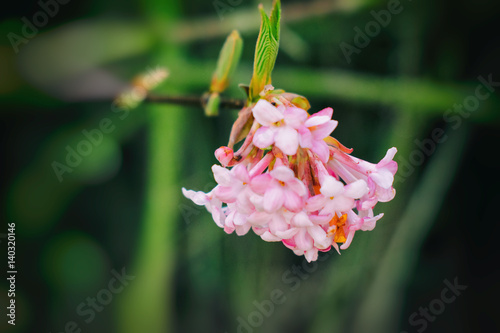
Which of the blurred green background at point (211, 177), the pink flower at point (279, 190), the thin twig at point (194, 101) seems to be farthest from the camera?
the blurred green background at point (211, 177)

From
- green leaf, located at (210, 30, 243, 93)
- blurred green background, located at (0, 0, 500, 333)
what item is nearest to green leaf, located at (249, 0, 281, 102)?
green leaf, located at (210, 30, 243, 93)

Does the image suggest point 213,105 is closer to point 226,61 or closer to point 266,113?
point 226,61

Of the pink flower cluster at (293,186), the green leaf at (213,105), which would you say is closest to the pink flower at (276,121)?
the pink flower cluster at (293,186)

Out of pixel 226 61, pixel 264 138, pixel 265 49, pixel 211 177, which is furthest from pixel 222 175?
pixel 211 177

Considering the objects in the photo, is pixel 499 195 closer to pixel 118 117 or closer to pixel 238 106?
pixel 238 106

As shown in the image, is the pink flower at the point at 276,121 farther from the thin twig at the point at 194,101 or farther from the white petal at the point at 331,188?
the thin twig at the point at 194,101
